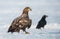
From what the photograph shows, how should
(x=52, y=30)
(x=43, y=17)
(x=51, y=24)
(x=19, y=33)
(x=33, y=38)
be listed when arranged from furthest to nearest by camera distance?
1. (x=43, y=17)
2. (x=51, y=24)
3. (x=52, y=30)
4. (x=19, y=33)
5. (x=33, y=38)

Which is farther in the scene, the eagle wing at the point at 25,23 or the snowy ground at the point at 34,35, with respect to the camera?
the eagle wing at the point at 25,23

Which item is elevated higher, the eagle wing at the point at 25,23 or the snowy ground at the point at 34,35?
the eagle wing at the point at 25,23

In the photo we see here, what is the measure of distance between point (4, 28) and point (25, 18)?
114 centimetres

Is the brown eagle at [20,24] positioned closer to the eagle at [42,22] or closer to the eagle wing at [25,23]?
the eagle wing at [25,23]

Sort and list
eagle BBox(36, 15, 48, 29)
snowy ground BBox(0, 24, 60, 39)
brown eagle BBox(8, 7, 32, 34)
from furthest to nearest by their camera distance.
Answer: eagle BBox(36, 15, 48, 29), brown eagle BBox(8, 7, 32, 34), snowy ground BBox(0, 24, 60, 39)

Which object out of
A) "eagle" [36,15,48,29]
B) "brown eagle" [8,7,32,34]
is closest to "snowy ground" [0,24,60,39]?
"brown eagle" [8,7,32,34]

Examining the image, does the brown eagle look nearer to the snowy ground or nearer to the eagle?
the snowy ground

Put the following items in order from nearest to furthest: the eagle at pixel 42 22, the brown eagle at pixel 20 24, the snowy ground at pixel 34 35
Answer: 1. the snowy ground at pixel 34 35
2. the brown eagle at pixel 20 24
3. the eagle at pixel 42 22

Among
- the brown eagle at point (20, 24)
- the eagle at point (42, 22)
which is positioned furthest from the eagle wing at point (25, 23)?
the eagle at point (42, 22)

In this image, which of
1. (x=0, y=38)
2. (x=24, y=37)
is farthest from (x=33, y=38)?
(x=0, y=38)

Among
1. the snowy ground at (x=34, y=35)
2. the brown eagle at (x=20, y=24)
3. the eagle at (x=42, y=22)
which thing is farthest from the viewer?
the eagle at (x=42, y=22)

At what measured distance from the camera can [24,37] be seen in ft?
27.0

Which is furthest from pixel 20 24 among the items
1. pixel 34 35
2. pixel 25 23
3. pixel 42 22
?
pixel 42 22

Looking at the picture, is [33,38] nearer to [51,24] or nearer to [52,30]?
[52,30]
